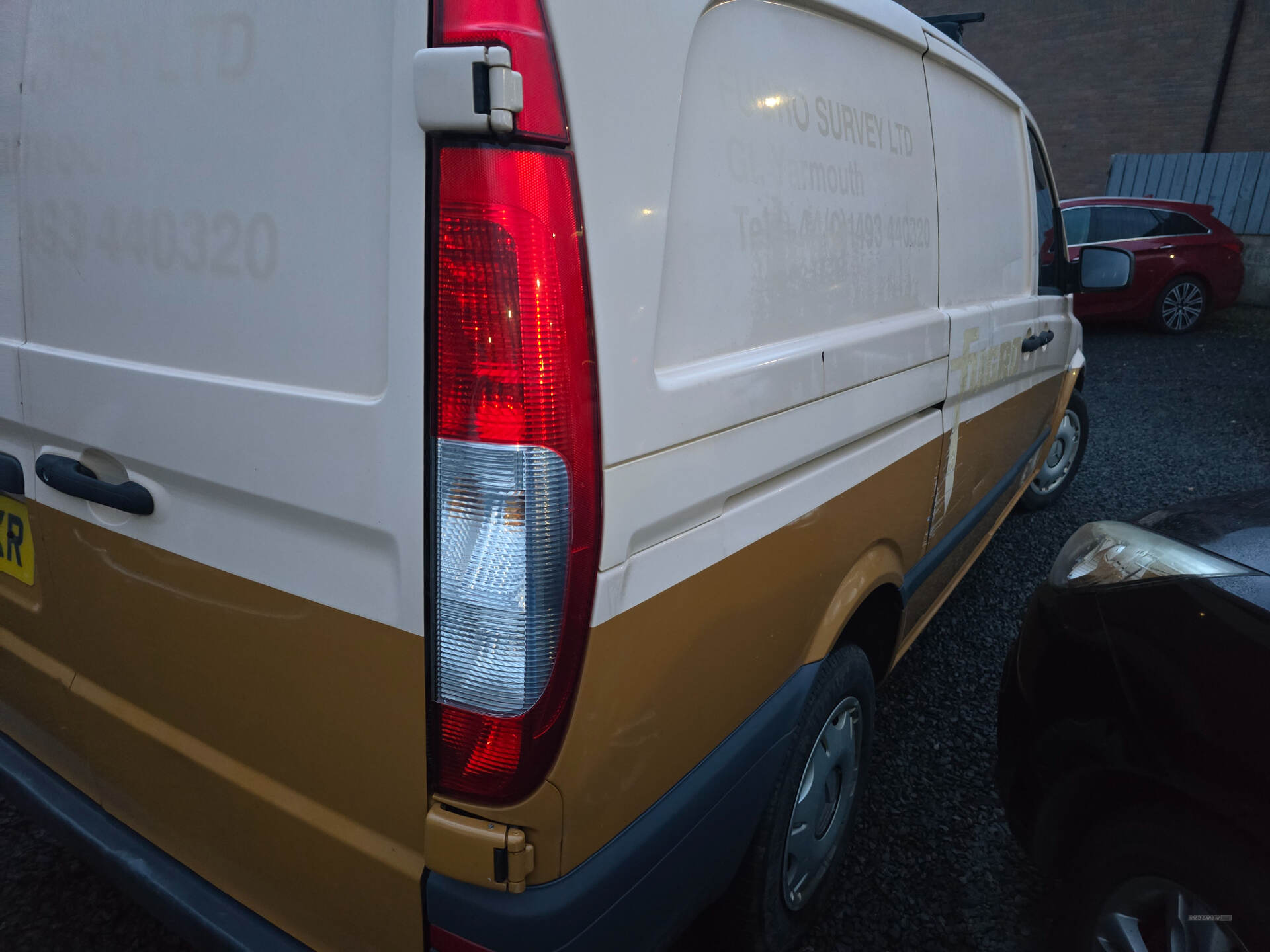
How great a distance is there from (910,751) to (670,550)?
1.81 m

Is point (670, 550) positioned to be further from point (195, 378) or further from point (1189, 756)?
point (1189, 756)

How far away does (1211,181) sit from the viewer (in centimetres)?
1264

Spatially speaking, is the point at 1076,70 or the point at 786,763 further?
the point at 1076,70

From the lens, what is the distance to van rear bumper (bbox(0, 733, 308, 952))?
1288 millimetres

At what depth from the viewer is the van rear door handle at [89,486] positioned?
125 cm

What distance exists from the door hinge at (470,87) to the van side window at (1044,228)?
291cm

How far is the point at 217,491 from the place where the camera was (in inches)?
45.8

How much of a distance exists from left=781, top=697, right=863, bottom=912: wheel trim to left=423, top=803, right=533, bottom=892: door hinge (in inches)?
30.9

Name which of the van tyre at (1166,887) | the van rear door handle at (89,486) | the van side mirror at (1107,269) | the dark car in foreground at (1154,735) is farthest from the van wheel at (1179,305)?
the van rear door handle at (89,486)

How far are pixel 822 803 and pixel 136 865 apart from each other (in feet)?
4.50

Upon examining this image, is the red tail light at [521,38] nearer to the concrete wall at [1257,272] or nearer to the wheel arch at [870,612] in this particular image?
the wheel arch at [870,612]

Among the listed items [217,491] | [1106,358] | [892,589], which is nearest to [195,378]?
[217,491]

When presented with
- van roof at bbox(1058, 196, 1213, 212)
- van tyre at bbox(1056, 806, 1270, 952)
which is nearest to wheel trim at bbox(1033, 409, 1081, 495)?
van tyre at bbox(1056, 806, 1270, 952)

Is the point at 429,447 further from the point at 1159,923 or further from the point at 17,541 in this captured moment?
the point at 1159,923
